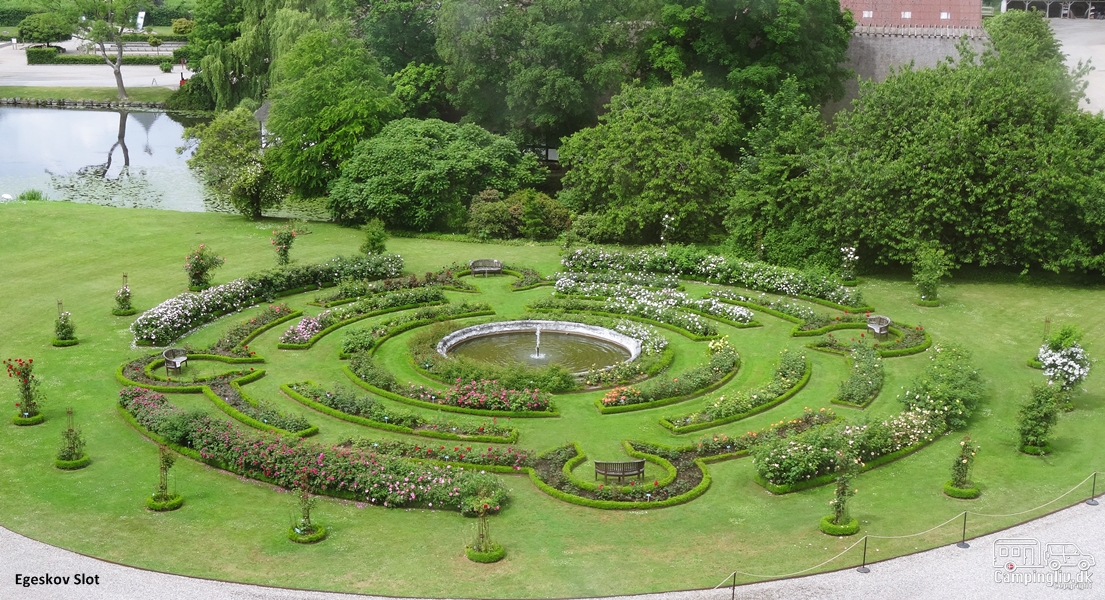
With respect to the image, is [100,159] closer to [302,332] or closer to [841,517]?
[302,332]

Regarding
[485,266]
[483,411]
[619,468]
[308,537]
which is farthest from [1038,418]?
[485,266]

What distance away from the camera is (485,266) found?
152 ft

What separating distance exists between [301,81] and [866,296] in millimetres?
32284

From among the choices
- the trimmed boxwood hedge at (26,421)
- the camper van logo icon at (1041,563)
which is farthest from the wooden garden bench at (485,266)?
the camper van logo icon at (1041,563)

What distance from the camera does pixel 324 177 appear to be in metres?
58.0

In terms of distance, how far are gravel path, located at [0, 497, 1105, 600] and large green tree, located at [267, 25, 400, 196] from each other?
35.7 meters

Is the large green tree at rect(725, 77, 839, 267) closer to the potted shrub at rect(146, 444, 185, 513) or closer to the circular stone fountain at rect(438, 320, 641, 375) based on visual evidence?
the circular stone fountain at rect(438, 320, 641, 375)

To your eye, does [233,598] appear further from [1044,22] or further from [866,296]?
[1044,22]

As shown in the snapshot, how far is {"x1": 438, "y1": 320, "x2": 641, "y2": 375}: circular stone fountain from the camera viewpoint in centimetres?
3619

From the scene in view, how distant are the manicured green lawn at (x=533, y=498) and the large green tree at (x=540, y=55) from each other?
2204 centimetres

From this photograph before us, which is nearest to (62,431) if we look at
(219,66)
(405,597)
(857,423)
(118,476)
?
(118,476)

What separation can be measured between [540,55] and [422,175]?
11258mm

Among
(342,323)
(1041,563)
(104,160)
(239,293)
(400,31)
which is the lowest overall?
(1041,563)

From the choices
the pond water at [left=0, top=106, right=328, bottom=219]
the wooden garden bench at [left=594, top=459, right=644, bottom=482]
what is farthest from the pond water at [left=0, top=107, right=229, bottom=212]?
the wooden garden bench at [left=594, top=459, right=644, bottom=482]
